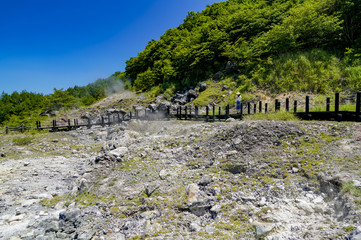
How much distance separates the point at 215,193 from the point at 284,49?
20.0 metres

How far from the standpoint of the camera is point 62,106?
3894cm

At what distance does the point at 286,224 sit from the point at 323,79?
16352mm

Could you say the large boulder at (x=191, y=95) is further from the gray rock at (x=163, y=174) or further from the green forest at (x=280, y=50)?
the gray rock at (x=163, y=174)

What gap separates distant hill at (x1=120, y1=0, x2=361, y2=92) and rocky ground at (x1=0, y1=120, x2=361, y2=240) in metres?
12.2

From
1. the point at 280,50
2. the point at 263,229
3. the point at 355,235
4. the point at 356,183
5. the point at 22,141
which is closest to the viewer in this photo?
the point at 355,235

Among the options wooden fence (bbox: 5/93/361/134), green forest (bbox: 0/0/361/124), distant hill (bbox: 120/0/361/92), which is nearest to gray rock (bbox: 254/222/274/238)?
wooden fence (bbox: 5/93/361/134)

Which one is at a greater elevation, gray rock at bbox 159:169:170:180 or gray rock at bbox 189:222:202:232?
gray rock at bbox 159:169:170:180

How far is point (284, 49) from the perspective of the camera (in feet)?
65.8

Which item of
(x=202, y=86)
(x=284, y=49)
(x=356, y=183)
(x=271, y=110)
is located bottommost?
(x=356, y=183)

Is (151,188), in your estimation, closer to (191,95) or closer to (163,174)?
(163,174)

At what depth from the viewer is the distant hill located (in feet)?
53.7

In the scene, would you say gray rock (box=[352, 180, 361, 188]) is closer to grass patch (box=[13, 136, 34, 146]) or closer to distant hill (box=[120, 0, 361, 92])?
distant hill (box=[120, 0, 361, 92])

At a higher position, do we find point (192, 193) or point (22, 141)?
point (192, 193)

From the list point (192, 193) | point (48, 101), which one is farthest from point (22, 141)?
point (48, 101)
